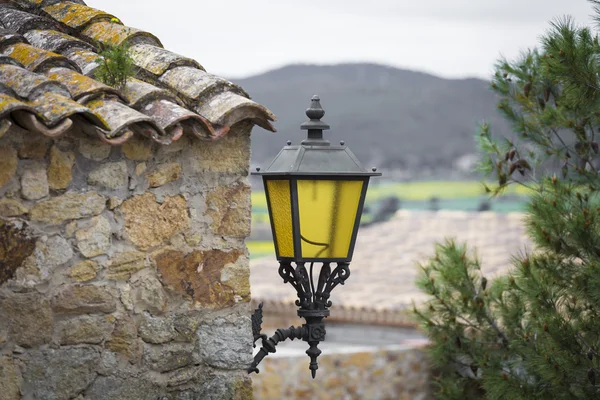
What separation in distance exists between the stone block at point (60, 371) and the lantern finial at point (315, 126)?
3.73ft

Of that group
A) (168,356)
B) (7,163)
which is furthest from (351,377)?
(7,163)

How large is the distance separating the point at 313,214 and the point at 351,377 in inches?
228

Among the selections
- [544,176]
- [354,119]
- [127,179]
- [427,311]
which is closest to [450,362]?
[427,311]

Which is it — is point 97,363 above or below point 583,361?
above

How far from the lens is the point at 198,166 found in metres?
3.20

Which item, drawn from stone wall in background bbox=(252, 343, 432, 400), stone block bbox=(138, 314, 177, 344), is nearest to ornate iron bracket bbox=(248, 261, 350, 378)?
stone block bbox=(138, 314, 177, 344)

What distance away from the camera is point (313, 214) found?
10.6ft

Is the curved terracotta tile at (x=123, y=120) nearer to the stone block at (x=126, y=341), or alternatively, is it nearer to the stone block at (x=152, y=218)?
the stone block at (x=152, y=218)

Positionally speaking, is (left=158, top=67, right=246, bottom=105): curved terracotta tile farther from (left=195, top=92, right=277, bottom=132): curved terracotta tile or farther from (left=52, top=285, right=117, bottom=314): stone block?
(left=52, top=285, right=117, bottom=314): stone block

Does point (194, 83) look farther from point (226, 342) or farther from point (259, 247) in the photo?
point (259, 247)

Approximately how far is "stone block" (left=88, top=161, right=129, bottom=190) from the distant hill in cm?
2259

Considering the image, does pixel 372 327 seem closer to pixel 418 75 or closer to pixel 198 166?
pixel 198 166

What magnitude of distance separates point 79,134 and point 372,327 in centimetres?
938

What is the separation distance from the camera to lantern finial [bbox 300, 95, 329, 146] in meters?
3.33
